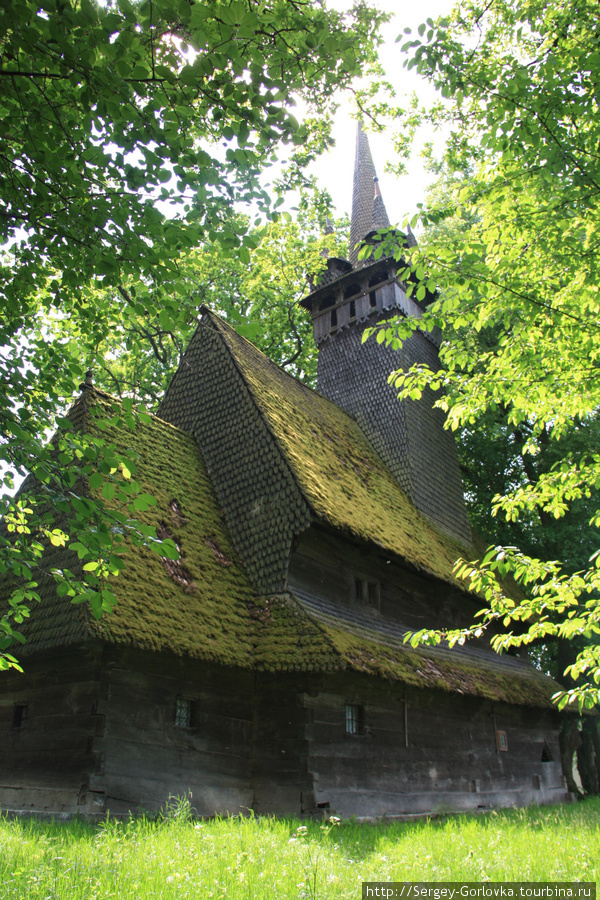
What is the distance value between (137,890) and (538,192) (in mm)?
8236

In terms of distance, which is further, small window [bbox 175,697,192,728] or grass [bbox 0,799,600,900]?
small window [bbox 175,697,192,728]

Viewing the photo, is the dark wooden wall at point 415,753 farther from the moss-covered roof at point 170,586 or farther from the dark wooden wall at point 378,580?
the moss-covered roof at point 170,586

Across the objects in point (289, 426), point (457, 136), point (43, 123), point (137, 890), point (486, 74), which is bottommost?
point (137, 890)

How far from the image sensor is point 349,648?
399 inches

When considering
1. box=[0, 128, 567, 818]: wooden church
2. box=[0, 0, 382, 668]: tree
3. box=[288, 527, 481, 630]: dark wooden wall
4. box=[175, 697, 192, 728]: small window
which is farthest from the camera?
box=[288, 527, 481, 630]: dark wooden wall

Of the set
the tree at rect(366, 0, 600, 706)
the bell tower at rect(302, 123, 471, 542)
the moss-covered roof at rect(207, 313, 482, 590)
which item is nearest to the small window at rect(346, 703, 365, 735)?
the moss-covered roof at rect(207, 313, 482, 590)

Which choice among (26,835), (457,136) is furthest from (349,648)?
(457,136)

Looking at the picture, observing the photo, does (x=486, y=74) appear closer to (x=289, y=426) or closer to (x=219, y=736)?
(x=289, y=426)

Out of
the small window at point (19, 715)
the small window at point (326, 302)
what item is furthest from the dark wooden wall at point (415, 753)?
the small window at point (326, 302)

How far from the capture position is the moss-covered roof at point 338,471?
493 inches

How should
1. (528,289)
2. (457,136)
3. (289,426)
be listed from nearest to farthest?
(528,289) → (457,136) → (289,426)

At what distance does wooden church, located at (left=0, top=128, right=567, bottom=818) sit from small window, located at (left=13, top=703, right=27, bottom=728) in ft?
0.12

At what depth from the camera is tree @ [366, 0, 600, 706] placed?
6676mm

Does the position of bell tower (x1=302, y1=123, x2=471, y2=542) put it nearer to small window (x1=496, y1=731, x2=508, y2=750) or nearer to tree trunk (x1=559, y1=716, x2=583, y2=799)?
small window (x1=496, y1=731, x2=508, y2=750)
